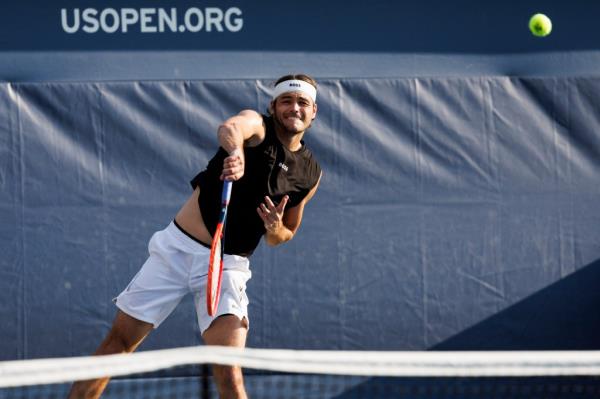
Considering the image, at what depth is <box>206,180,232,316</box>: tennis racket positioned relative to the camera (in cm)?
427

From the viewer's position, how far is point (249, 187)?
4555mm

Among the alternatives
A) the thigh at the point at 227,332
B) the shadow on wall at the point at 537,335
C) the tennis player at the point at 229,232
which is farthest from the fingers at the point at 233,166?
the shadow on wall at the point at 537,335

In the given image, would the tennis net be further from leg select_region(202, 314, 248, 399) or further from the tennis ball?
the tennis ball

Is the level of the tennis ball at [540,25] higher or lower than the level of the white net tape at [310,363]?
higher

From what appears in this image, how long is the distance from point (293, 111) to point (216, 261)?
68 centimetres

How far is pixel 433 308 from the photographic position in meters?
6.02

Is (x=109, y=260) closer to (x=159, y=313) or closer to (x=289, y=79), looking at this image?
(x=159, y=313)

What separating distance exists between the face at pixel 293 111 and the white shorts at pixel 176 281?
0.56m

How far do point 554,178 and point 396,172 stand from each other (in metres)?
0.84

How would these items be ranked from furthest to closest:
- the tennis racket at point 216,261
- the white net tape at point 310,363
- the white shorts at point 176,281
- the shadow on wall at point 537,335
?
the shadow on wall at point 537,335 < the white shorts at point 176,281 < the tennis racket at point 216,261 < the white net tape at point 310,363

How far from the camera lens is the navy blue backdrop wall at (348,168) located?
5848 mm

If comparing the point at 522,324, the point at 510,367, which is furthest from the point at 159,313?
the point at 522,324

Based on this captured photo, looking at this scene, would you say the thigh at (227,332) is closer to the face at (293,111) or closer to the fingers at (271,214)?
the fingers at (271,214)

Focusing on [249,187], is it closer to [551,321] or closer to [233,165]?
[233,165]
